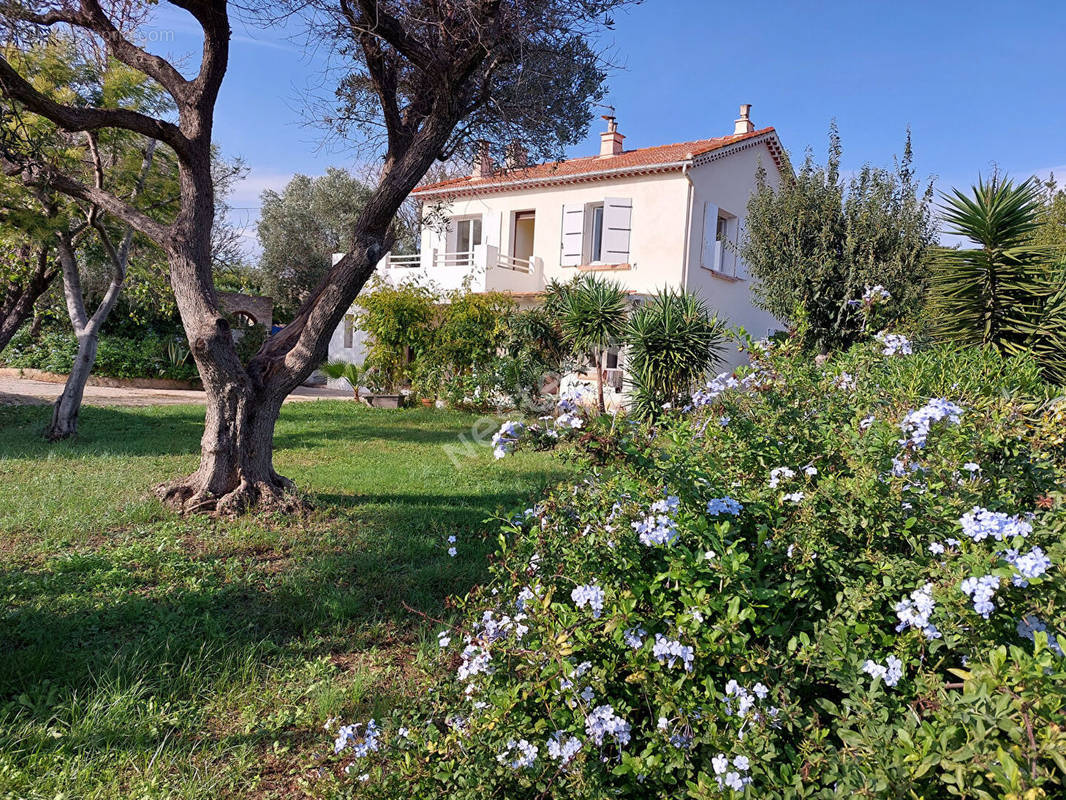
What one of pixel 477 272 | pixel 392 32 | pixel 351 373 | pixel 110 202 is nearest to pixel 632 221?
pixel 477 272

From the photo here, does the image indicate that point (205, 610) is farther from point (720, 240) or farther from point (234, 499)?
point (720, 240)

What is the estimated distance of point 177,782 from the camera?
92.5 inches

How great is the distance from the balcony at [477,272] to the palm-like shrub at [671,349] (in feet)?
A: 24.1

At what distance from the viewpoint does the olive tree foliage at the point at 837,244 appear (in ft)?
38.0

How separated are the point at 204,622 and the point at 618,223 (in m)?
14.7

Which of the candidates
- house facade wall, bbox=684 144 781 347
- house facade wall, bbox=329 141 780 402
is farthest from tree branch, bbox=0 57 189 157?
house facade wall, bbox=684 144 781 347

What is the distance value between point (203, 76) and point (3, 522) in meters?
3.78

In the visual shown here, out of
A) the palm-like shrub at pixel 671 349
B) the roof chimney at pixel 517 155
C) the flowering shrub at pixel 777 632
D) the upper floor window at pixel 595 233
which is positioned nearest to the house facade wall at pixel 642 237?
the upper floor window at pixel 595 233

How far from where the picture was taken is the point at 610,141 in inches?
761

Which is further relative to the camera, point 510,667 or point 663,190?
point 663,190

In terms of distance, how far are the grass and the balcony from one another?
35.2 feet

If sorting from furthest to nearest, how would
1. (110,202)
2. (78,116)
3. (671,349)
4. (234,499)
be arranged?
(671,349)
(110,202)
(234,499)
(78,116)

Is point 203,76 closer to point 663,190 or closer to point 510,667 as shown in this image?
point 510,667

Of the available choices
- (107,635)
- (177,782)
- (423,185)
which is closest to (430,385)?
(423,185)
